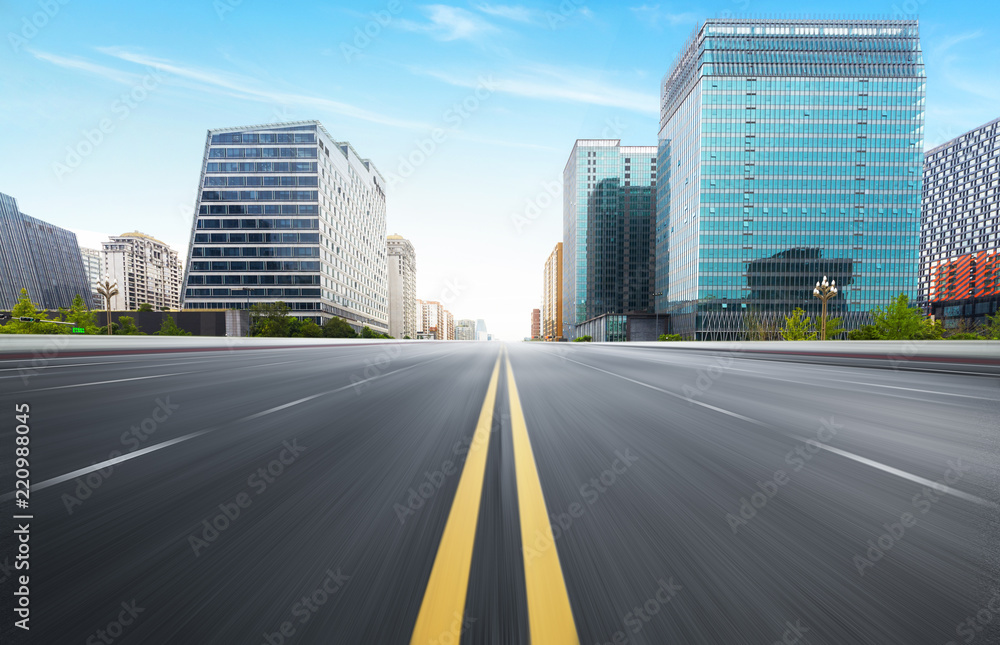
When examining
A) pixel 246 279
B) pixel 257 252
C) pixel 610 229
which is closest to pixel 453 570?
pixel 246 279

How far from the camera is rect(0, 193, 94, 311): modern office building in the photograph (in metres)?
122

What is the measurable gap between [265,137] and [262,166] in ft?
22.4

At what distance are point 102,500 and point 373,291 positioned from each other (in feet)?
477

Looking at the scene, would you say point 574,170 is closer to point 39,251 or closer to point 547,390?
point 547,390

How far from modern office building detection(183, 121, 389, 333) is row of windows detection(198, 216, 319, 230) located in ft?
0.78

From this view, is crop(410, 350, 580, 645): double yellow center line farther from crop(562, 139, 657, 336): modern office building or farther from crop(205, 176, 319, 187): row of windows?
crop(562, 139, 657, 336): modern office building

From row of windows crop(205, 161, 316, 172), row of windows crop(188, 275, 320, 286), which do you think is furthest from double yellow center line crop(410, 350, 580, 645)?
row of windows crop(205, 161, 316, 172)

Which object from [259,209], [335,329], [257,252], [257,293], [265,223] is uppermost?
[259,209]

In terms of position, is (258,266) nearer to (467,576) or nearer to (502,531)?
(502,531)

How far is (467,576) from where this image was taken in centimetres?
181

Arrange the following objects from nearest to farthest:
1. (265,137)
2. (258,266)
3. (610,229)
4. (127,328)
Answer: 1. (127,328)
2. (258,266)
3. (265,137)
4. (610,229)

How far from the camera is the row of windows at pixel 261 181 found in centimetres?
10019

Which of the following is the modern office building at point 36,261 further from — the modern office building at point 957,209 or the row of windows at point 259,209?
the modern office building at point 957,209

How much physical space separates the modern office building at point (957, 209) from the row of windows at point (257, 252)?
161 m
